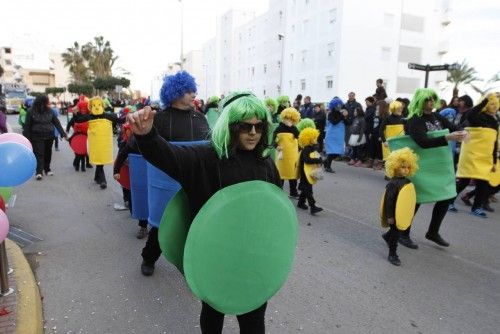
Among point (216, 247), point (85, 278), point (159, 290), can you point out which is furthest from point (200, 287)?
point (85, 278)

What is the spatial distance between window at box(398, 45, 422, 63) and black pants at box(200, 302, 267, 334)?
3947 centimetres

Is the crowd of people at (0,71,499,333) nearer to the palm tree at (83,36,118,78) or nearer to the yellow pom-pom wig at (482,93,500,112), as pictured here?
the yellow pom-pom wig at (482,93,500,112)

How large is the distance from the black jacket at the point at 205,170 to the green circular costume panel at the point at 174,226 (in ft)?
0.21

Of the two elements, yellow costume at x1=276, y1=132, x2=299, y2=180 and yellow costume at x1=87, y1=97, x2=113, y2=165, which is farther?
yellow costume at x1=87, y1=97, x2=113, y2=165

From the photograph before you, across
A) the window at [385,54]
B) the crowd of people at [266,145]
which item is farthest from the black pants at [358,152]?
the window at [385,54]

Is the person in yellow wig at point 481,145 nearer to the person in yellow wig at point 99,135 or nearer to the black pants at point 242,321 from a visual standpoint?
the black pants at point 242,321

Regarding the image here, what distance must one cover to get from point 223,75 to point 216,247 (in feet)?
211

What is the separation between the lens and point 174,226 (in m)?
2.23

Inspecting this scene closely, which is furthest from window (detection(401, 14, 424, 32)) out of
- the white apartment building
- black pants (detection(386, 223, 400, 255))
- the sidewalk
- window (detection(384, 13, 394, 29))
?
the sidewalk

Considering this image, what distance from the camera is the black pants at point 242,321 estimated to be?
2.23 metres

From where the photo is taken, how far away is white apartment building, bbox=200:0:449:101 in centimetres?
3481

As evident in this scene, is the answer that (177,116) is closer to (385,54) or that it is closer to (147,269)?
(147,269)

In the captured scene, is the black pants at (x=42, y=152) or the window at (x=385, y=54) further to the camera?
the window at (x=385, y=54)

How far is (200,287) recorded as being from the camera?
6.41ft
